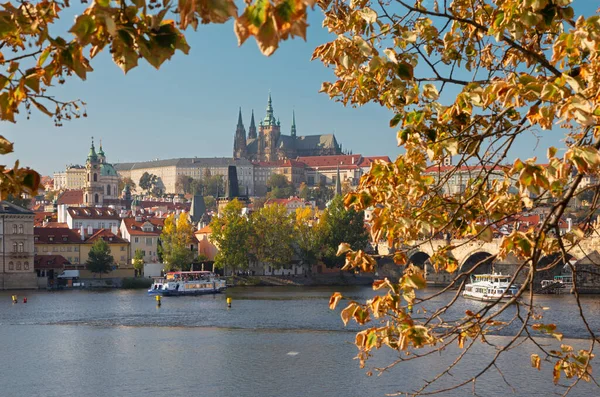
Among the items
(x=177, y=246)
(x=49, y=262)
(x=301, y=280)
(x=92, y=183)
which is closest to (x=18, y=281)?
(x=49, y=262)

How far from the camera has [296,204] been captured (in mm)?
123812

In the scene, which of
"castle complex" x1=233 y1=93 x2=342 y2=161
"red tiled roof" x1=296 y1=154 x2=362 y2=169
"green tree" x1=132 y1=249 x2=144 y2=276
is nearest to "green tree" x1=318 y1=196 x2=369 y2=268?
"green tree" x1=132 y1=249 x2=144 y2=276

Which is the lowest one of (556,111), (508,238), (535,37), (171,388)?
(171,388)

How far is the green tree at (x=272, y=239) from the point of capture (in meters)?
66.7

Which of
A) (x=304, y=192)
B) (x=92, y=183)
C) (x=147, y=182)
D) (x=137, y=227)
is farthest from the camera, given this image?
(x=147, y=182)

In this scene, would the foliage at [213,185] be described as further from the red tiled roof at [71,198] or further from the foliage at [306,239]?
the foliage at [306,239]

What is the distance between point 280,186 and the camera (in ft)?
551

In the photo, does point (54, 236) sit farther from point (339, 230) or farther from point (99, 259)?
point (339, 230)

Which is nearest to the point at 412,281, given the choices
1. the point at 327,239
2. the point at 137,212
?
the point at 327,239

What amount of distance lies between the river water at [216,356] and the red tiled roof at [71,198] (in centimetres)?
7142

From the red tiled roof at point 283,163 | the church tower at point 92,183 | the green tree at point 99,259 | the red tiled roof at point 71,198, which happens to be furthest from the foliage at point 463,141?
the red tiled roof at point 283,163

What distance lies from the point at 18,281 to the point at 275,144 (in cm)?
13601

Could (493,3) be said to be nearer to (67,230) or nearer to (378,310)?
(378,310)

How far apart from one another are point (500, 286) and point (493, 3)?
44.6 m
